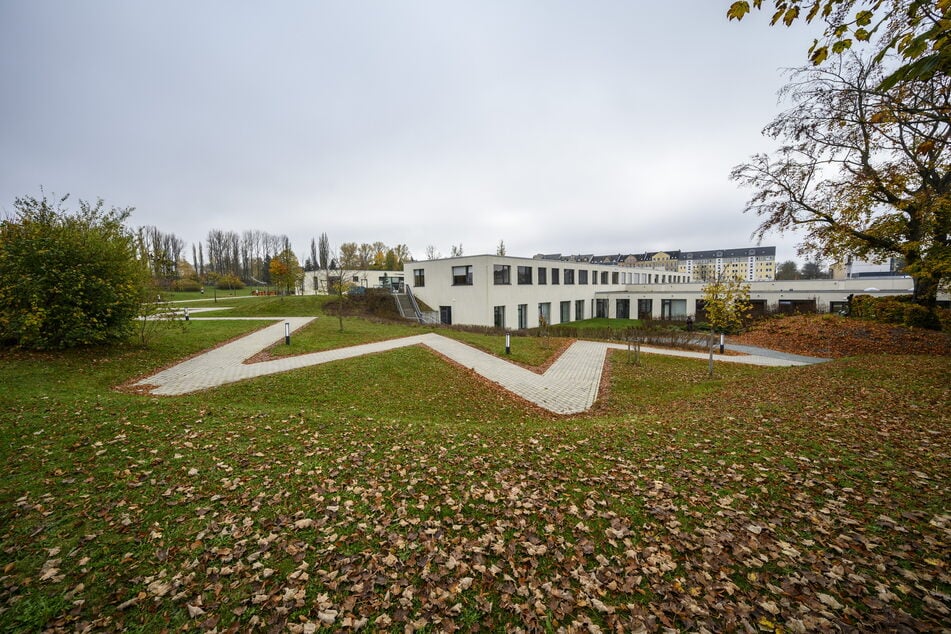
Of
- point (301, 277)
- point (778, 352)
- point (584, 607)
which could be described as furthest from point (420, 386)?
point (301, 277)

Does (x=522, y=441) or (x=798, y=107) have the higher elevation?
(x=798, y=107)

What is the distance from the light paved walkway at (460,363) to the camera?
386 inches

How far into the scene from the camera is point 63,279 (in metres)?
10.4

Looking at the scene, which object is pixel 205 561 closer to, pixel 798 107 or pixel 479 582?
pixel 479 582

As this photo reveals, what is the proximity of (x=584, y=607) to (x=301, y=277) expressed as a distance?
3441cm

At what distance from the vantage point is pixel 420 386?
10656mm

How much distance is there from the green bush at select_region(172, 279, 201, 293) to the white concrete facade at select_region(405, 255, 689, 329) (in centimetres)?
3812

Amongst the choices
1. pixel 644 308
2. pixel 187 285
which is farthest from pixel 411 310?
pixel 187 285

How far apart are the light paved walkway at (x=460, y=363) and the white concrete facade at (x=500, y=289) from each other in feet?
32.9

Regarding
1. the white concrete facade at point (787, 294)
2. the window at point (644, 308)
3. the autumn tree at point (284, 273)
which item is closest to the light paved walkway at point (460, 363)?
the autumn tree at point (284, 273)

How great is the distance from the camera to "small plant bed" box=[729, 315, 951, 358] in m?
15.4

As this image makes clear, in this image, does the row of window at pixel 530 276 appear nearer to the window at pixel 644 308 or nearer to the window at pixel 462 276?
the window at pixel 462 276

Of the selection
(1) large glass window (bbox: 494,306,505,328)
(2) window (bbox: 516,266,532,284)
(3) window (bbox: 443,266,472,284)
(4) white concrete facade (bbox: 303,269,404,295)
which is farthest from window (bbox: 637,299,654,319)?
(4) white concrete facade (bbox: 303,269,404,295)

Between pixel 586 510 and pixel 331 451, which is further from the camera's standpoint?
pixel 331 451
